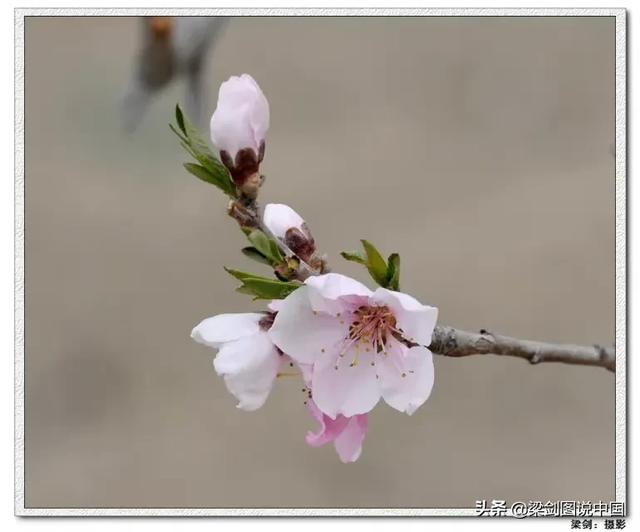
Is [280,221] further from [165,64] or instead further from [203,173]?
[165,64]

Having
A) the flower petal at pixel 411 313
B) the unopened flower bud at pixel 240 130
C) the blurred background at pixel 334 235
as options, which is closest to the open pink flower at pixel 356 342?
the flower petal at pixel 411 313

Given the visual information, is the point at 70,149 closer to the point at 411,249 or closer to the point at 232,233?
the point at 232,233

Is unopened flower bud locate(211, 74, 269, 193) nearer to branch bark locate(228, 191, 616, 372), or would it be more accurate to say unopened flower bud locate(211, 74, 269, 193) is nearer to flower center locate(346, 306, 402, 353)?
branch bark locate(228, 191, 616, 372)

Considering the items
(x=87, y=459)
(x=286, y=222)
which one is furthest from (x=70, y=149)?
(x=286, y=222)

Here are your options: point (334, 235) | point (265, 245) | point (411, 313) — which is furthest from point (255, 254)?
point (334, 235)

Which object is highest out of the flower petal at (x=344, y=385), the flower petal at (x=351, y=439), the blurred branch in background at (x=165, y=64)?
the blurred branch in background at (x=165, y=64)

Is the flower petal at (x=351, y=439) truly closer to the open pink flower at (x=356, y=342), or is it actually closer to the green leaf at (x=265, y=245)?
the open pink flower at (x=356, y=342)
